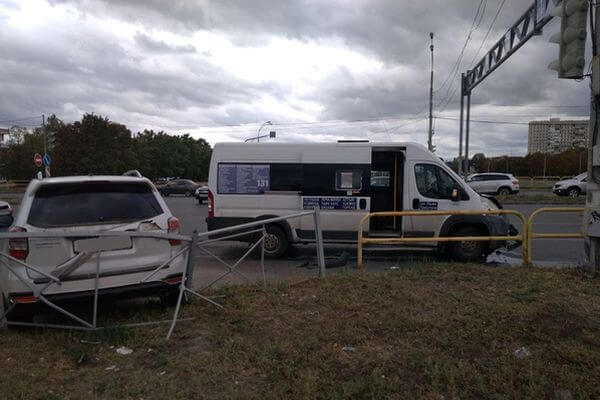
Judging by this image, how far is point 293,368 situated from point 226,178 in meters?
6.89

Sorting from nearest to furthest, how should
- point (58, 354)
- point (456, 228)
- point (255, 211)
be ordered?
point (58, 354) < point (456, 228) < point (255, 211)

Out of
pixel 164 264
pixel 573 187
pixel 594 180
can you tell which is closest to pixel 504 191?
pixel 573 187

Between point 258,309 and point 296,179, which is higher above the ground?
point 296,179

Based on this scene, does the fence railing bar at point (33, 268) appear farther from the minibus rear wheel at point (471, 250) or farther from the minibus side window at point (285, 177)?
the minibus rear wheel at point (471, 250)

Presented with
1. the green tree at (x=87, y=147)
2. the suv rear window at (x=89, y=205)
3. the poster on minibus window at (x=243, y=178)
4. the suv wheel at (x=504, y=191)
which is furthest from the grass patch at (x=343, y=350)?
the green tree at (x=87, y=147)

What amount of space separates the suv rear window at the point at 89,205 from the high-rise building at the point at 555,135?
96.3 meters

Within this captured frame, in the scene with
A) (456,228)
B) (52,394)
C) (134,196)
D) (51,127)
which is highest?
(51,127)

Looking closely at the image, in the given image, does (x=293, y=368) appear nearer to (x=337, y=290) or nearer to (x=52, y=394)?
(x=52, y=394)

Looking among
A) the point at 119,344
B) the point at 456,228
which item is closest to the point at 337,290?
the point at 119,344

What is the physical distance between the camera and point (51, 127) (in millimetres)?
83875

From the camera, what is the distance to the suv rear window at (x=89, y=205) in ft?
16.2

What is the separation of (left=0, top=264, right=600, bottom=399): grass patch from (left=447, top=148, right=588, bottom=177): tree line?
89.0 meters

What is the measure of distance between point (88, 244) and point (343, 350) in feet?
8.69

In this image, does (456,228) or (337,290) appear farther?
(456,228)
